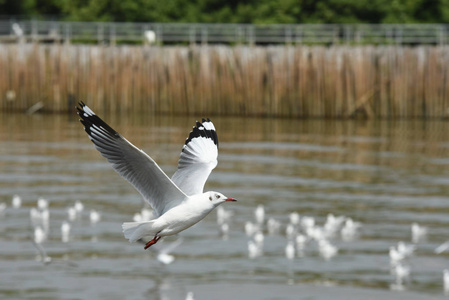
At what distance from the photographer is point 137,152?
34.6 ft

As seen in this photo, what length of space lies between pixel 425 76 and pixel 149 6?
627 inches

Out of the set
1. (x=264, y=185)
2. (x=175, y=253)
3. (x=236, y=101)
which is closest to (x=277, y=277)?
(x=175, y=253)

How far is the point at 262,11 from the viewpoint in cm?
5112

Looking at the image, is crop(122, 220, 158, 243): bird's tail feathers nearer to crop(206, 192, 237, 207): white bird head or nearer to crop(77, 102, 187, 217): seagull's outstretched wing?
crop(77, 102, 187, 217): seagull's outstretched wing

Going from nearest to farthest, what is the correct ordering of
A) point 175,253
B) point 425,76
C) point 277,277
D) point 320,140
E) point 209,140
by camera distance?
point 209,140
point 277,277
point 175,253
point 320,140
point 425,76

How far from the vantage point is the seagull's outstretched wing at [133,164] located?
10586 mm

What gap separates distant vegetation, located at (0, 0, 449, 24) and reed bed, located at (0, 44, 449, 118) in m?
8.24

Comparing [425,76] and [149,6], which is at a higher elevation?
[149,6]

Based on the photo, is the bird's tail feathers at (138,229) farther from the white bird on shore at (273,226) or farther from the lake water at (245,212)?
the white bird on shore at (273,226)

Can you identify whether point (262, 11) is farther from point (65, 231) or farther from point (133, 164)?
point (133, 164)

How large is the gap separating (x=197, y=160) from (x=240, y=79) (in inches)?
1196

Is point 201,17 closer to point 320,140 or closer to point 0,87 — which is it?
point 0,87

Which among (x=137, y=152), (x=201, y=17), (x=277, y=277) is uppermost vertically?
(x=201, y=17)

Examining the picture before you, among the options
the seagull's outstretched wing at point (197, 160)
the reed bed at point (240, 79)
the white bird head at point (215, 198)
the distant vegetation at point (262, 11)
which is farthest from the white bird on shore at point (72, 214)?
the distant vegetation at point (262, 11)
